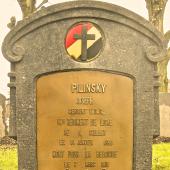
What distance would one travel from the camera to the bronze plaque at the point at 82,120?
219 inches

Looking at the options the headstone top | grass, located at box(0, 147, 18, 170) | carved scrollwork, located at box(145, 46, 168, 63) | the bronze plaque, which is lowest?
grass, located at box(0, 147, 18, 170)

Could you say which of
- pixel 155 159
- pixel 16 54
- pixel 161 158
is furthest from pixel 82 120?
pixel 161 158

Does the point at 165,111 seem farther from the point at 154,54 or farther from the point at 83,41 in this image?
the point at 83,41

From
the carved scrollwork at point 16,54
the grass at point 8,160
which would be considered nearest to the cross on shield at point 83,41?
the carved scrollwork at point 16,54

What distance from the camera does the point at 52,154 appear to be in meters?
5.57

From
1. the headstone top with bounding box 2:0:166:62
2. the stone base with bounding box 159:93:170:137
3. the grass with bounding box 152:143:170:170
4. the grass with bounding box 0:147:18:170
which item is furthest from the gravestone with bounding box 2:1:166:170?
the stone base with bounding box 159:93:170:137

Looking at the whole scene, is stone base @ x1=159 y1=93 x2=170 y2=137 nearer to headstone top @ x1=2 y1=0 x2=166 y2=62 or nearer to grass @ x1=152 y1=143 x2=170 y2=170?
grass @ x1=152 y1=143 x2=170 y2=170

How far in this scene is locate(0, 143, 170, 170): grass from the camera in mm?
8461

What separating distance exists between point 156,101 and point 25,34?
1720 mm

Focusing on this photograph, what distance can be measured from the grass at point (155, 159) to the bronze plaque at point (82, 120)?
2961 mm

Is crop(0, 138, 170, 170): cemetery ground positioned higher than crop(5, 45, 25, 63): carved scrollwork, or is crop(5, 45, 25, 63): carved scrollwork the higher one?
crop(5, 45, 25, 63): carved scrollwork

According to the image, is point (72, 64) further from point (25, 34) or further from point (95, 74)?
point (25, 34)

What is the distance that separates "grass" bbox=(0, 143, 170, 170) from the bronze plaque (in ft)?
9.72

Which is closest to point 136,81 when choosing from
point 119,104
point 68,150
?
point 119,104
